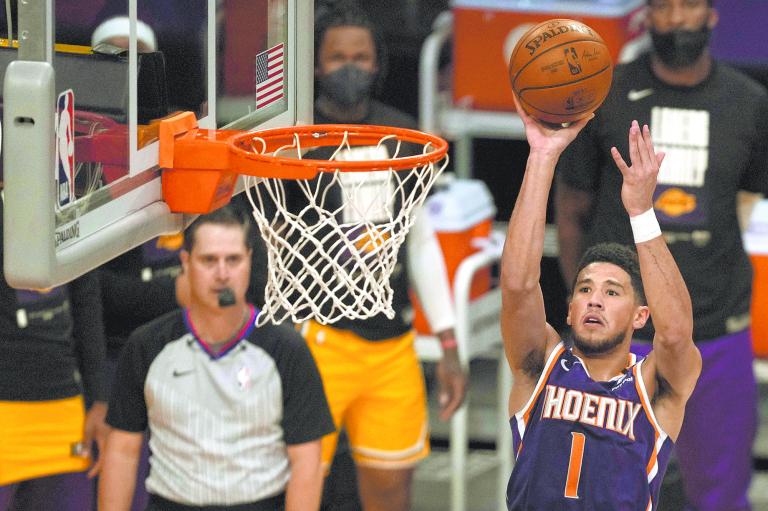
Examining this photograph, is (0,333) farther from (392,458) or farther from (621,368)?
(621,368)

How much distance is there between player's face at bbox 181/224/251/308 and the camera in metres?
4.64

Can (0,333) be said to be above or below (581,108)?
below

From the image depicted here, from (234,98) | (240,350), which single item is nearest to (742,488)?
(240,350)

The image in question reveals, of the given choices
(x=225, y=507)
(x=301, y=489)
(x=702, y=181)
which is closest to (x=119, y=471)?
(x=225, y=507)

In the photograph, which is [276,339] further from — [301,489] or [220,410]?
[301,489]

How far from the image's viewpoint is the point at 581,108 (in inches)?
147

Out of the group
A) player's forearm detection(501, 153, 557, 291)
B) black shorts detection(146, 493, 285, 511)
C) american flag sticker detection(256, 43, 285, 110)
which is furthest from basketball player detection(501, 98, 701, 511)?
black shorts detection(146, 493, 285, 511)

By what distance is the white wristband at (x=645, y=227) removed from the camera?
12.1 ft

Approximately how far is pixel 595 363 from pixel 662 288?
0.31 metres

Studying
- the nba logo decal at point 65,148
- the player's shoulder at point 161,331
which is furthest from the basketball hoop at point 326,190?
the nba logo decal at point 65,148

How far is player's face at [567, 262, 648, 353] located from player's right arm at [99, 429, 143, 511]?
148cm

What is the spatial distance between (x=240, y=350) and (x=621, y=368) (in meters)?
1.27

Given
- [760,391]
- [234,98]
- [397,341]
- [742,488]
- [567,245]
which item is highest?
[234,98]

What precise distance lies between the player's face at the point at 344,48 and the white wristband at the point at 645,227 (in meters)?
1.67
